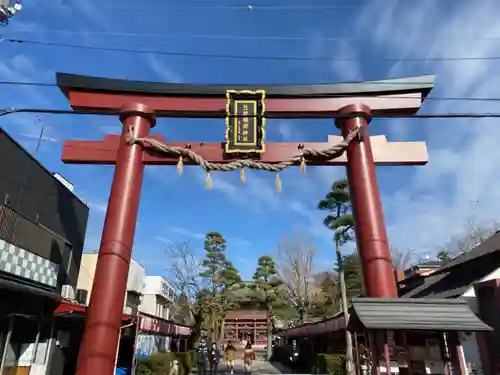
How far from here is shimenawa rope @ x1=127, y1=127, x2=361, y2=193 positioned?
9.45 metres

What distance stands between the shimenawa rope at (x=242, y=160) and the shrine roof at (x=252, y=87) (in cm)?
126

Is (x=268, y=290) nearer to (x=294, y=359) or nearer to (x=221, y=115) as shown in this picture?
(x=294, y=359)

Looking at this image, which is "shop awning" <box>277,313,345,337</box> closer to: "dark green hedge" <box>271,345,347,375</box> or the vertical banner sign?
"dark green hedge" <box>271,345,347,375</box>

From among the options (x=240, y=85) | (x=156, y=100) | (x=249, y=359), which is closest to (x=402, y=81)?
(x=240, y=85)

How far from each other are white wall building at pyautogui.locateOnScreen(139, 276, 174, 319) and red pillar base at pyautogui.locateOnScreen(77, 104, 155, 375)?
27.9 metres

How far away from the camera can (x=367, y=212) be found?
8.86 metres

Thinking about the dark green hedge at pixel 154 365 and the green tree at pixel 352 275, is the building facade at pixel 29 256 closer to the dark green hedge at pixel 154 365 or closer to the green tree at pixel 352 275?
the dark green hedge at pixel 154 365

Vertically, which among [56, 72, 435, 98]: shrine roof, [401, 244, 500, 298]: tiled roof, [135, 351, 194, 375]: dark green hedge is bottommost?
[135, 351, 194, 375]: dark green hedge

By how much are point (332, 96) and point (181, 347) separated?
27.7 m

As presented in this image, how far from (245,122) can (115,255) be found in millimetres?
4462

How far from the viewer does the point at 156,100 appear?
1026cm

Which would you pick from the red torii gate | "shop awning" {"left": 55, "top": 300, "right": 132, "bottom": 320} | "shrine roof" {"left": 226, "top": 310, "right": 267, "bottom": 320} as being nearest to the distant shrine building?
"shrine roof" {"left": 226, "top": 310, "right": 267, "bottom": 320}

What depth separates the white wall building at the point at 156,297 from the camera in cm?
3578

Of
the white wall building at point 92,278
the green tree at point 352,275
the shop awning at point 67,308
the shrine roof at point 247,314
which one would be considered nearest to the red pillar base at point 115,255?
the shop awning at point 67,308
